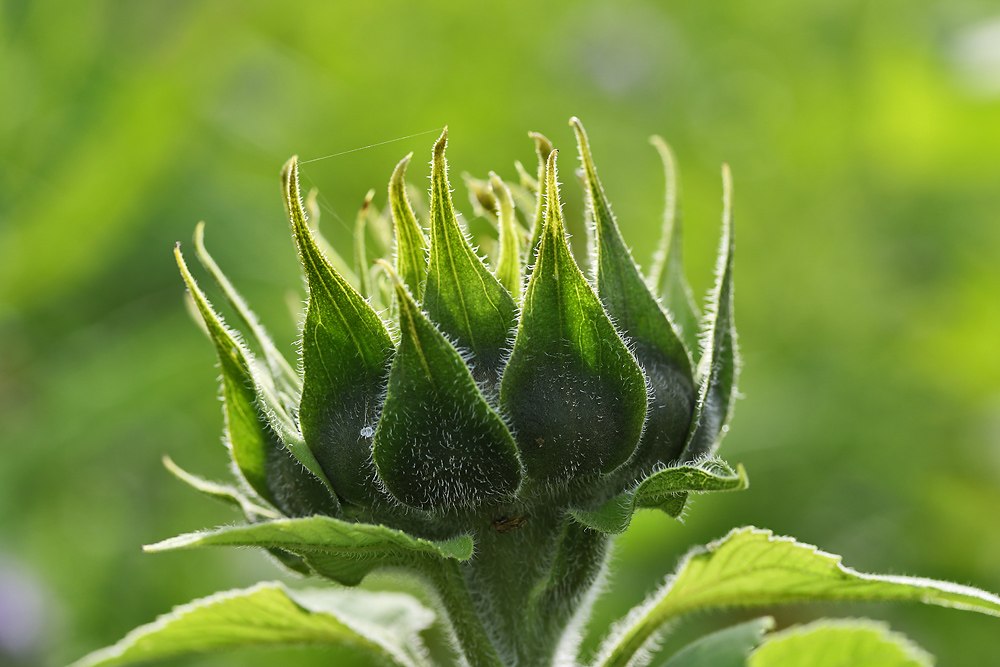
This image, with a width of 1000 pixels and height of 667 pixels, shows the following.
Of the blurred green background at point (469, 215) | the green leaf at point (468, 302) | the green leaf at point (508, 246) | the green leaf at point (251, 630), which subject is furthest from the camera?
the blurred green background at point (469, 215)

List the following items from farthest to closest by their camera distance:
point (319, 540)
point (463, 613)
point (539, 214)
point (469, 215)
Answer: point (469, 215), point (463, 613), point (539, 214), point (319, 540)

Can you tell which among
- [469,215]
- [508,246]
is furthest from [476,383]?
[469,215]

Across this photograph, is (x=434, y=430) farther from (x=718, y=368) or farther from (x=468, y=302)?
(x=718, y=368)

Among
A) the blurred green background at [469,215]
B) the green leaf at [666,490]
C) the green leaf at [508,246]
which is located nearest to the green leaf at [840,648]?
the green leaf at [666,490]

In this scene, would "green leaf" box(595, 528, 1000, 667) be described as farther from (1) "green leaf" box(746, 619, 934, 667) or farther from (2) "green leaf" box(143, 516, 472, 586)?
(2) "green leaf" box(143, 516, 472, 586)

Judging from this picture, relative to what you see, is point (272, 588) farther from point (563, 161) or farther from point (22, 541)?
point (563, 161)

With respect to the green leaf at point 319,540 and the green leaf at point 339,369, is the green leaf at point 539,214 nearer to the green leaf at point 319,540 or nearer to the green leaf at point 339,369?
the green leaf at point 339,369

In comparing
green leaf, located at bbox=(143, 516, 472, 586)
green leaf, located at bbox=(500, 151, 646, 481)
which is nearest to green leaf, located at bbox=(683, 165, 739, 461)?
green leaf, located at bbox=(500, 151, 646, 481)
